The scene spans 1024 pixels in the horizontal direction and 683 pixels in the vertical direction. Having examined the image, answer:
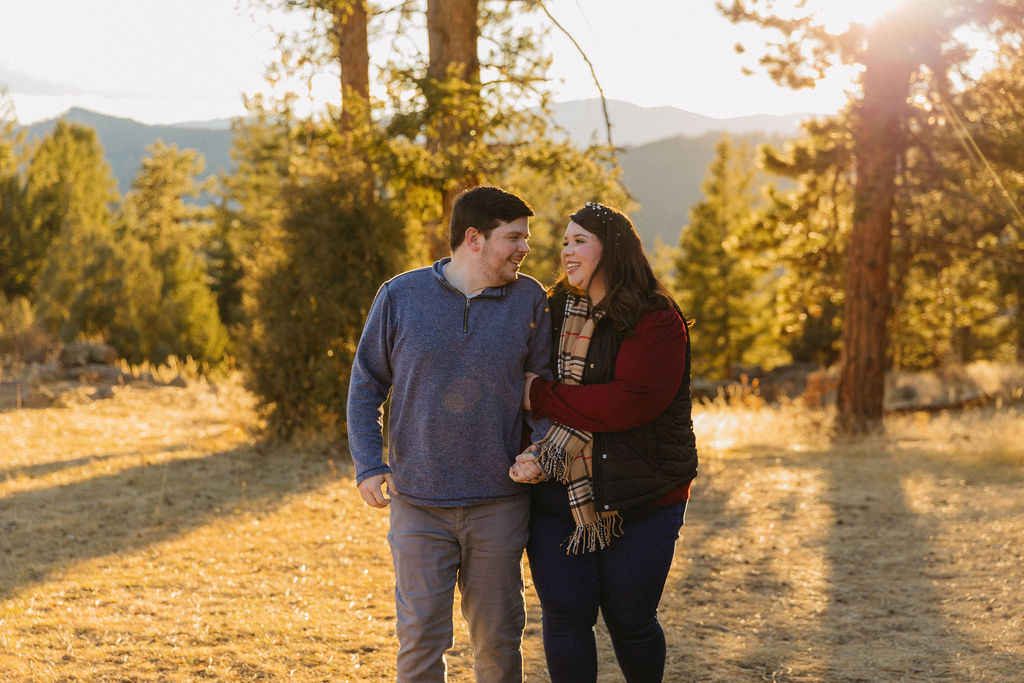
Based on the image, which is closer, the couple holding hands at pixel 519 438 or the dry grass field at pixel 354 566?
the couple holding hands at pixel 519 438

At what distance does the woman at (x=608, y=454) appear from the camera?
108 inches

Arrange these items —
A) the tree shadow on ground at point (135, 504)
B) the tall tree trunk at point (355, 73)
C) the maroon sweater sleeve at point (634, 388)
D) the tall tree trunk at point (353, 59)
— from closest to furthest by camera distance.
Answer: the maroon sweater sleeve at point (634, 388) → the tree shadow on ground at point (135, 504) → the tall tree trunk at point (355, 73) → the tall tree trunk at point (353, 59)

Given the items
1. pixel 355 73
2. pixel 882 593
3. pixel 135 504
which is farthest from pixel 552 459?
pixel 355 73

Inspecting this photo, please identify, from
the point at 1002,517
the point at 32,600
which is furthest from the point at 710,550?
the point at 32,600

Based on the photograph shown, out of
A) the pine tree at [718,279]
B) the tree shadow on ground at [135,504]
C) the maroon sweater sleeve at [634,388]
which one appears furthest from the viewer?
the pine tree at [718,279]

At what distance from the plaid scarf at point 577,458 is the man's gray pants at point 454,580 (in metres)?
0.20

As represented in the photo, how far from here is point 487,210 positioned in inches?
110

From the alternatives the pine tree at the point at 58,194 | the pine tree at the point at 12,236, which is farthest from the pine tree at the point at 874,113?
the pine tree at the point at 12,236

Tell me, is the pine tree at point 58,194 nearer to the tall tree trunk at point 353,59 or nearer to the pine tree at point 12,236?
the pine tree at point 12,236

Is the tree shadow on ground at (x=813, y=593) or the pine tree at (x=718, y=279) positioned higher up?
the pine tree at (x=718, y=279)

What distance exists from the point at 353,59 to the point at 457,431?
26.8ft

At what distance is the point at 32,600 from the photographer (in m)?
4.61

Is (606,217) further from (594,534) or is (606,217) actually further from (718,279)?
(718,279)

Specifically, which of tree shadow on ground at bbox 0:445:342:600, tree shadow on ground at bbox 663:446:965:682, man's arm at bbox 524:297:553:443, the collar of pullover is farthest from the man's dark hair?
tree shadow on ground at bbox 0:445:342:600
